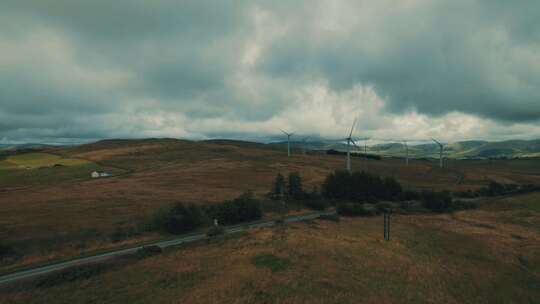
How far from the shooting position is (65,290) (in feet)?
92.0

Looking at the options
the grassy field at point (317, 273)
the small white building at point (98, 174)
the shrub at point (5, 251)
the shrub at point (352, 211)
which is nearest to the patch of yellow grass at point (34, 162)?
the small white building at point (98, 174)

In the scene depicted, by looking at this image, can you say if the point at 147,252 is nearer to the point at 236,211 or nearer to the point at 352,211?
the point at 236,211

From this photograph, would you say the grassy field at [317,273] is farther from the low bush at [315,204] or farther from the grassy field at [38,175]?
the grassy field at [38,175]

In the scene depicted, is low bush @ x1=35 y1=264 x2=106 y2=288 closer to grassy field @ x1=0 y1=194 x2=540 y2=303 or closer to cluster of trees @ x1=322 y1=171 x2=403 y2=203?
grassy field @ x1=0 y1=194 x2=540 y2=303

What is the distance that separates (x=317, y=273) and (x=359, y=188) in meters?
79.9

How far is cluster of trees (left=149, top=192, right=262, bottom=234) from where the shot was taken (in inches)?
2229

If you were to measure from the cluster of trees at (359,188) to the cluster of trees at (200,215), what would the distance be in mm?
43893

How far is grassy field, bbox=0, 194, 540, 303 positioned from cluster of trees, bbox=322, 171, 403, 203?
49.3m

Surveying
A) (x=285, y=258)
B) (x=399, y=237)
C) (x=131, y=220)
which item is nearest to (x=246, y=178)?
(x=131, y=220)

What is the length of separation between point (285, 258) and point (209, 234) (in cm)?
1985

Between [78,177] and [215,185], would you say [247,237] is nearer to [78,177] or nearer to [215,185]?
[215,185]

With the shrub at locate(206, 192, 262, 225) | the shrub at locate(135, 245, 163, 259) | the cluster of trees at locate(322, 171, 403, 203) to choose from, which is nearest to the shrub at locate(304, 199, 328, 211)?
the cluster of trees at locate(322, 171, 403, 203)

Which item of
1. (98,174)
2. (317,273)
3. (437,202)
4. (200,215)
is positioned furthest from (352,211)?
(98,174)

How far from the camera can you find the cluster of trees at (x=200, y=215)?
2229 inches
